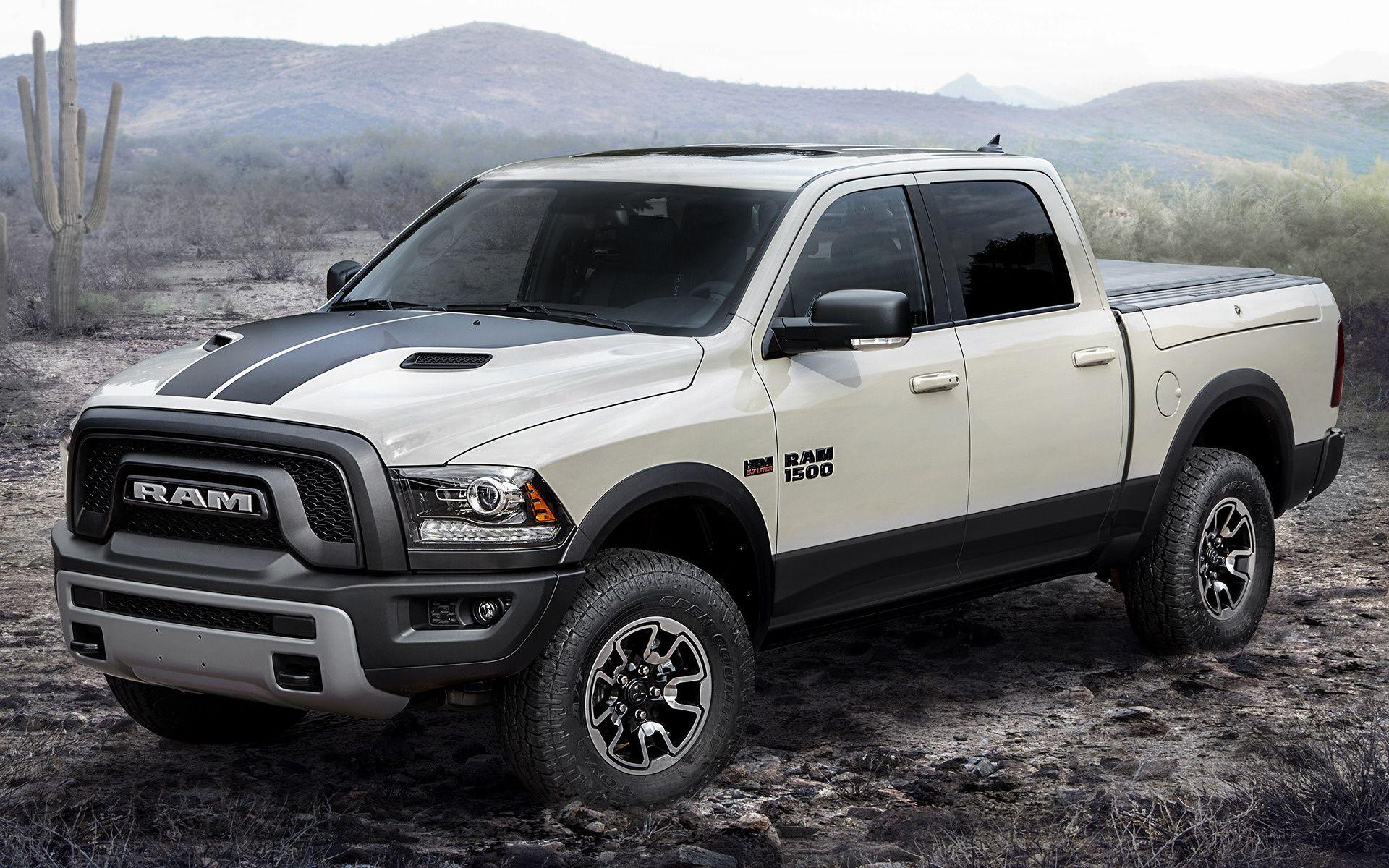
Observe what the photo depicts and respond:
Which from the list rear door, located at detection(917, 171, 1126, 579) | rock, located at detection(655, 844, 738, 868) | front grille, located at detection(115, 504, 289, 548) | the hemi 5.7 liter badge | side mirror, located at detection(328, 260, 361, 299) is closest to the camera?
front grille, located at detection(115, 504, 289, 548)

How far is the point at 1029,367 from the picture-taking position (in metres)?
5.54

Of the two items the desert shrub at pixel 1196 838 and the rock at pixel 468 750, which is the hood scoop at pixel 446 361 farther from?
the desert shrub at pixel 1196 838

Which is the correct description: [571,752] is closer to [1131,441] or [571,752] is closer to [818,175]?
[818,175]

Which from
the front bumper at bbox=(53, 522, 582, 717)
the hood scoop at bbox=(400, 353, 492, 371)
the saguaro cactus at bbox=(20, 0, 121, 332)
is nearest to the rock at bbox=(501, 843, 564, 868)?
the front bumper at bbox=(53, 522, 582, 717)

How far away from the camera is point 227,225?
28.0 meters

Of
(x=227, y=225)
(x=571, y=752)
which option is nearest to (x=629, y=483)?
(x=571, y=752)

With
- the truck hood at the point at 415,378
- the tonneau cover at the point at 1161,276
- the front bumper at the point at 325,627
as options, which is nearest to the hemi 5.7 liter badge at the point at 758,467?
the truck hood at the point at 415,378

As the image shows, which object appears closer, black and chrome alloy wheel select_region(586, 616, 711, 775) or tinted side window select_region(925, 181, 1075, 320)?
black and chrome alloy wheel select_region(586, 616, 711, 775)

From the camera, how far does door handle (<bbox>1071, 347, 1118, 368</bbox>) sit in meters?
5.71

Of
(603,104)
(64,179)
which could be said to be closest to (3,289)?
(64,179)

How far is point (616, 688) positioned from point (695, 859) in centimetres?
53

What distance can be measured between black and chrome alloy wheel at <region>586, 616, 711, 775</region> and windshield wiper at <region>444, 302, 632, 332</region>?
0.97m

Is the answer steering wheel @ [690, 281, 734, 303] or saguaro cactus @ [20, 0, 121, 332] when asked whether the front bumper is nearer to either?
steering wheel @ [690, 281, 734, 303]

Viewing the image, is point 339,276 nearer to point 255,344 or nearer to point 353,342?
point 255,344
